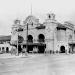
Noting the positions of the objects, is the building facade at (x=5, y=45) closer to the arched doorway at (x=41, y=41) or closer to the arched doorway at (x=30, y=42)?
the arched doorway at (x=30, y=42)

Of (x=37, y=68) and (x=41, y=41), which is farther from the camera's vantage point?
(x=41, y=41)

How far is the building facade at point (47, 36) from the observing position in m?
61.8

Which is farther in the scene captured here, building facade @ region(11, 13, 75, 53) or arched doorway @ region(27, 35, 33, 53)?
arched doorway @ region(27, 35, 33, 53)

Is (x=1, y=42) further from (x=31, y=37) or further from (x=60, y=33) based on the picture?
(x=60, y=33)

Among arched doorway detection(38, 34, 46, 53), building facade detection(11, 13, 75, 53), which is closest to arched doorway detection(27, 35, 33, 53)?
building facade detection(11, 13, 75, 53)

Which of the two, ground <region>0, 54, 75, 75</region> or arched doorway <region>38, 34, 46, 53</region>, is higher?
arched doorway <region>38, 34, 46, 53</region>

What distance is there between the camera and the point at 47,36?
62094mm

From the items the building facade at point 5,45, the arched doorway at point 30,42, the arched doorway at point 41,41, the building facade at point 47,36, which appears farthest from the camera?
the building facade at point 5,45

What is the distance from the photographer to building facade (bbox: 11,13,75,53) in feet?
203

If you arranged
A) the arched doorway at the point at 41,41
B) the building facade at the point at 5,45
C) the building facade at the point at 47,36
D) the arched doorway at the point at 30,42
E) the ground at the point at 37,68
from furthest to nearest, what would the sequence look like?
1. the building facade at the point at 5,45
2. the arched doorway at the point at 30,42
3. the arched doorway at the point at 41,41
4. the building facade at the point at 47,36
5. the ground at the point at 37,68

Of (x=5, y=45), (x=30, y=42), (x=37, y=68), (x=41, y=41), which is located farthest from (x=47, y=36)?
(x=37, y=68)

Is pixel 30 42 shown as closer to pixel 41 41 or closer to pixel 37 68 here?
pixel 41 41

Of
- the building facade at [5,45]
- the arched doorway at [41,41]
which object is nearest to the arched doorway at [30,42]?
the arched doorway at [41,41]

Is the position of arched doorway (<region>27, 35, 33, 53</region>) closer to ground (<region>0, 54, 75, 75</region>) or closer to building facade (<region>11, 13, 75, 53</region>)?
building facade (<region>11, 13, 75, 53</region>)
